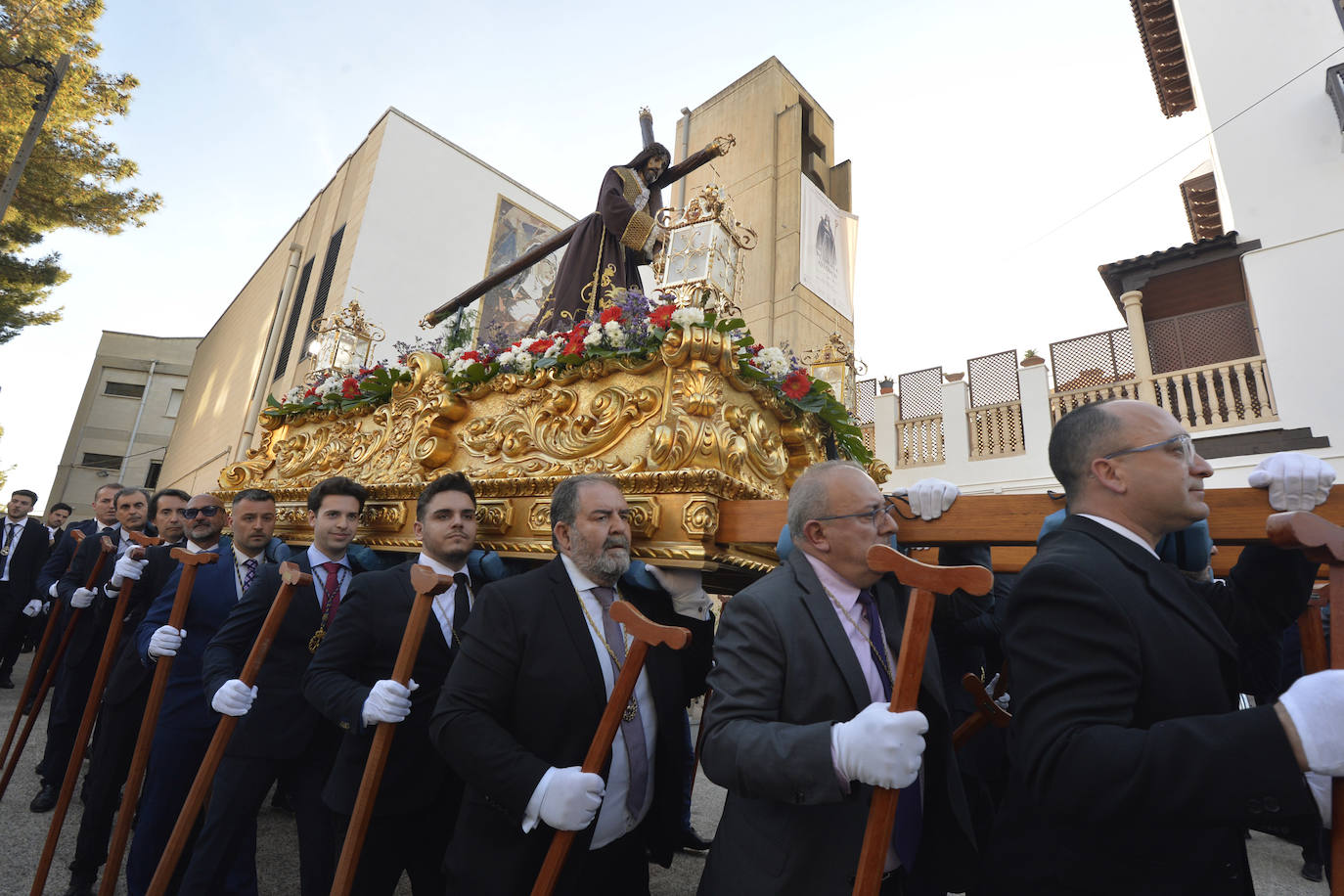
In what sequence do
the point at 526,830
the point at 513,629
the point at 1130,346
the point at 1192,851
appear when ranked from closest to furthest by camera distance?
the point at 1192,851 → the point at 526,830 → the point at 513,629 → the point at 1130,346

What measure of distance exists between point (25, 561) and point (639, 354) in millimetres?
6896

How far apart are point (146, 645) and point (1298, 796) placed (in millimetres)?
3754

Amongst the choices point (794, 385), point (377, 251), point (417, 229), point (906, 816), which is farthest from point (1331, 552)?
point (417, 229)

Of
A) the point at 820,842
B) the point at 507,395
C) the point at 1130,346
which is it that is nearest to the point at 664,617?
the point at 820,842

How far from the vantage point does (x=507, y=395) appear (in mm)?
3307

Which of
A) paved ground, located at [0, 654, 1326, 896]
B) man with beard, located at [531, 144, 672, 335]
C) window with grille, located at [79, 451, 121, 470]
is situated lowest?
paved ground, located at [0, 654, 1326, 896]

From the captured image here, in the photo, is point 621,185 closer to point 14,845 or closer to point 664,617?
point 664,617

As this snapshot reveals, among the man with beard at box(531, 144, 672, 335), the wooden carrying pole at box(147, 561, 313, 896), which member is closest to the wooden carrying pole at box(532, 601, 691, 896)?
the wooden carrying pole at box(147, 561, 313, 896)

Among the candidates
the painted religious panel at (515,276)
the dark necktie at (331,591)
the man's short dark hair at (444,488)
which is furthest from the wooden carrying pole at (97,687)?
the painted religious panel at (515,276)

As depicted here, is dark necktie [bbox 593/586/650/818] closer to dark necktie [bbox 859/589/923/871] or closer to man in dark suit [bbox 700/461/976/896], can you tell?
man in dark suit [bbox 700/461/976/896]

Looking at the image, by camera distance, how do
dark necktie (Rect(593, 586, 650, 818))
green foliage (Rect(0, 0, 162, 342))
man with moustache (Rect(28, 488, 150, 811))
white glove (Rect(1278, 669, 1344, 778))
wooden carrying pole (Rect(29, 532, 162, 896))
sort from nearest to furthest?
white glove (Rect(1278, 669, 1344, 778)), dark necktie (Rect(593, 586, 650, 818)), wooden carrying pole (Rect(29, 532, 162, 896)), man with moustache (Rect(28, 488, 150, 811)), green foliage (Rect(0, 0, 162, 342))

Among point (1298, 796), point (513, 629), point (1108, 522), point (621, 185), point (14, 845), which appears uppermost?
point (621, 185)

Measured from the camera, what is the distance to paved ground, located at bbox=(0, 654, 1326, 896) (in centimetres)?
311

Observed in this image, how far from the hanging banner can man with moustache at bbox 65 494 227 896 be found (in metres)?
9.88
